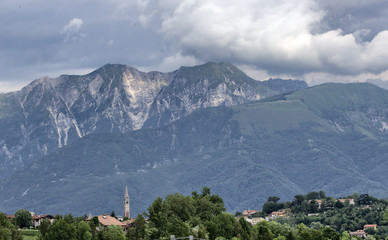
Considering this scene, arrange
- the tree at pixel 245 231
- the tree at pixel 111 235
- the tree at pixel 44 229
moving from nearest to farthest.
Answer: the tree at pixel 111 235 → the tree at pixel 44 229 → the tree at pixel 245 231

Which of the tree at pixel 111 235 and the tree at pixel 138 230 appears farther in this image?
the tree at pixel 138 230

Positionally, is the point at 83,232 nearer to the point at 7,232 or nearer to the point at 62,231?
the point at 62,231

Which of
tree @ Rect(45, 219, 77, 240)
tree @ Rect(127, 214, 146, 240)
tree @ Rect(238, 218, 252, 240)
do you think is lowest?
tree @ Rect(238, 218, 252, 240)

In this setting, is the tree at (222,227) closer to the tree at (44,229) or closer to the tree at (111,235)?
the tree at (111,235)

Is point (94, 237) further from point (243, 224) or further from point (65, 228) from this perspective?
point (243, 224)

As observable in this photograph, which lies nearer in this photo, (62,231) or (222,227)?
(62,231)

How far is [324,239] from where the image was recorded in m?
155

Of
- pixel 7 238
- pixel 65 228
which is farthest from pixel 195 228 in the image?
pixel 7 238

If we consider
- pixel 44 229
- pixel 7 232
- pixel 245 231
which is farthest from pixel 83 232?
pixel 245 231

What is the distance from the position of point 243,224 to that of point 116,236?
35.4 metres

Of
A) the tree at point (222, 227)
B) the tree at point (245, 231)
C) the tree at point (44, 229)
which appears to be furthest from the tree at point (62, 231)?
the tree at point (245, 231)

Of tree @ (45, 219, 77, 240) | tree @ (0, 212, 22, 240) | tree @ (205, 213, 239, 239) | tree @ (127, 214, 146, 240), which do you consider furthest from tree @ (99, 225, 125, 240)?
tree @ (205, 213, 239, 239)

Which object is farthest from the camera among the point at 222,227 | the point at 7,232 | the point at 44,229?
the point at 222,227

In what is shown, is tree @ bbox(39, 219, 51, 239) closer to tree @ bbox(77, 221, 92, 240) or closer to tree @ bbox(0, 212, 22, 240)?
tree @ bbox(0, 212, 22, 240)
